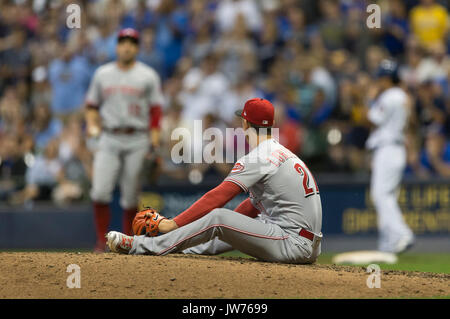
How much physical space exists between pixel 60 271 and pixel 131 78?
4208 mm

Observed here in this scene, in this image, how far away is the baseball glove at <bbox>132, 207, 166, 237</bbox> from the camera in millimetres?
6498

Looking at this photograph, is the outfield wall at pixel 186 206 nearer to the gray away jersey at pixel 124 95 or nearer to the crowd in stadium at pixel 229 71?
the crowd in stadium at pixel 229 71

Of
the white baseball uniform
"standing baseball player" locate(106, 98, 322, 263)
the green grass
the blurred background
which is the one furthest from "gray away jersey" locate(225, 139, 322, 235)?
the blurred background

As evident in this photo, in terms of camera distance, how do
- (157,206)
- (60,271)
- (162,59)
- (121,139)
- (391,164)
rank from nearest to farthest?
(60,271) → (121,139) → (391,164) → (157,206) → (162,59)

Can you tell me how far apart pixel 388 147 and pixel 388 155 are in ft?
0.41

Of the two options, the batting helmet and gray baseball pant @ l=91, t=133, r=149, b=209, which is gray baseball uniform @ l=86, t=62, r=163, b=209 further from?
the batting helmet

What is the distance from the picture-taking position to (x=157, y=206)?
12.6 meters

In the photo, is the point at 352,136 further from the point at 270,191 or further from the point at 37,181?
the point at 270,191

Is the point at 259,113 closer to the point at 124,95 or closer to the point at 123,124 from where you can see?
the point at 123,124

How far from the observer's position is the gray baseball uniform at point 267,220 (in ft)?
20.9

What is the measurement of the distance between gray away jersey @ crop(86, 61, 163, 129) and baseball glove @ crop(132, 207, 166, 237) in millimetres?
3403

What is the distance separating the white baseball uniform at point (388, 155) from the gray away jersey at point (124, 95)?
125 inches

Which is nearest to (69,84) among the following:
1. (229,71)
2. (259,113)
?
(229,71)

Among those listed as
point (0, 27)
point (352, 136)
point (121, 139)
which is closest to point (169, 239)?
point (121, 139)
